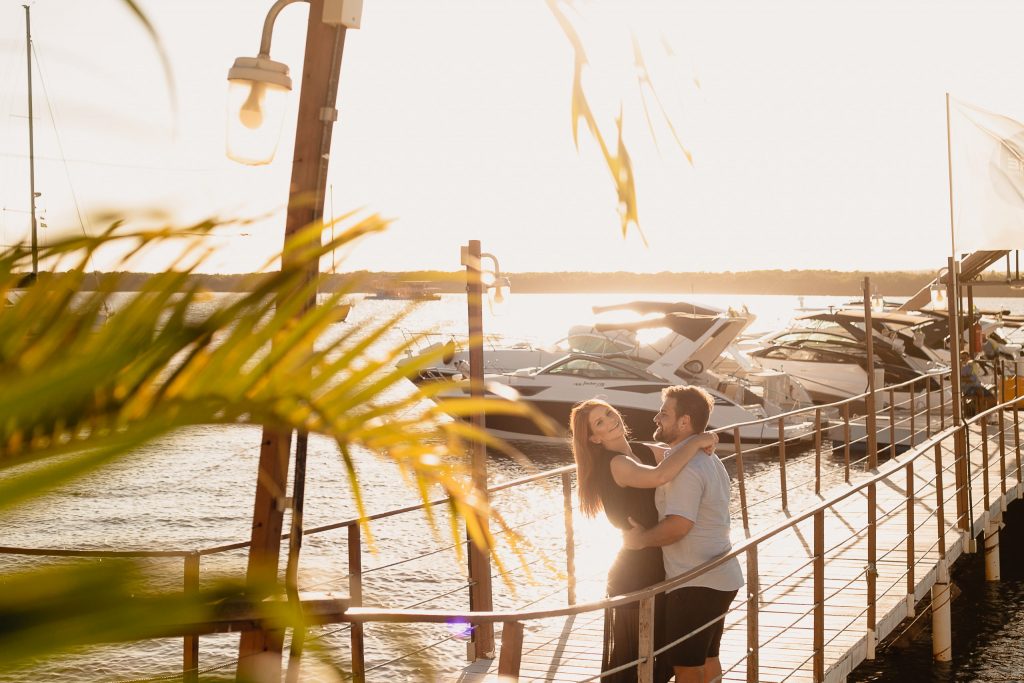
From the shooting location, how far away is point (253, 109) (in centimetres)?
291

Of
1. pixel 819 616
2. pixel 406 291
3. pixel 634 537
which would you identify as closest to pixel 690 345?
pixel 819 616

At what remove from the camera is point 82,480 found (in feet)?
2.20

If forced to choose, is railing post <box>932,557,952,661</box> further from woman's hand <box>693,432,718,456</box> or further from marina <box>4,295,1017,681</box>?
woman's hand <box>693,432,718,456</box>

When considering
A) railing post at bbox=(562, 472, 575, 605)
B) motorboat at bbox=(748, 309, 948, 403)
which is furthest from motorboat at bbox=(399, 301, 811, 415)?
railing post at bbox=(562, 472, 575, 605)

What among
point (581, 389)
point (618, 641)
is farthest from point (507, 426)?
point (618, 641)

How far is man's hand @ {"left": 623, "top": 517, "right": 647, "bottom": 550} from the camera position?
4.74m

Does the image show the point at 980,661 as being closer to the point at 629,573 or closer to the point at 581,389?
the point at 629,573

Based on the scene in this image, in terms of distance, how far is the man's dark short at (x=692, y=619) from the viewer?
4762mm

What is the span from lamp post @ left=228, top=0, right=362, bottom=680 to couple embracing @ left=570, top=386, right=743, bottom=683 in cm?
235

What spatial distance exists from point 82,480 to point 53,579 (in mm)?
78

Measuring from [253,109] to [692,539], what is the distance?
2.81 meters

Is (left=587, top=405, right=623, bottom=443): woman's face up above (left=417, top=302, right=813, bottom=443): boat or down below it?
above

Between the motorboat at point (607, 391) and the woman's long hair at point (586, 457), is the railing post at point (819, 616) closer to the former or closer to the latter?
the woman's long hair at point (586, 457)

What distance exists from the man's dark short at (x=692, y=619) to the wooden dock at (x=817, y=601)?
22cm
